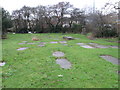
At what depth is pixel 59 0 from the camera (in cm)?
2017

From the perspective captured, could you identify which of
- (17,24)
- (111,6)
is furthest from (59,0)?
(111,6)

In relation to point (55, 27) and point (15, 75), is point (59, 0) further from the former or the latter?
point (15, 75)

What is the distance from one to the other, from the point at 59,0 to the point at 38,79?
1976 cm

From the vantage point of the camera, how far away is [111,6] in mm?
8289

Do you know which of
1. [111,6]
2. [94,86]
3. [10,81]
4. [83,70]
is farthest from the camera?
[111,6]

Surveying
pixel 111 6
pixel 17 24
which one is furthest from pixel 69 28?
pixel 111 6

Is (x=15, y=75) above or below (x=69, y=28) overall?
below

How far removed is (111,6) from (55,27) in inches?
563

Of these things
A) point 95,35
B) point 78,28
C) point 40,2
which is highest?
point 40,2

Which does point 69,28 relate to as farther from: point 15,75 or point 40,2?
point 15,75

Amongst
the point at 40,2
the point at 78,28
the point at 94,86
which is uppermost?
the point at 40,2

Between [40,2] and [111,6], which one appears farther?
[40,2]

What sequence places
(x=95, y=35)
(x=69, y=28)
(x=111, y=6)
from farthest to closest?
(x=69, y=28) < (x=95, y=35) < (x=111, y=6)

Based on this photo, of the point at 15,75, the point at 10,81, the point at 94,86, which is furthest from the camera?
the point at 15,75
